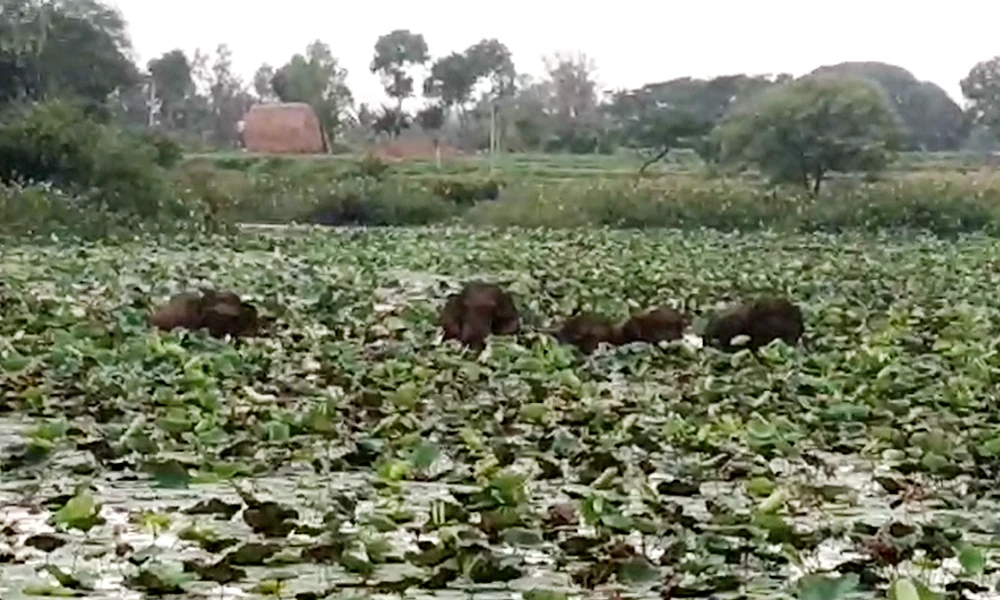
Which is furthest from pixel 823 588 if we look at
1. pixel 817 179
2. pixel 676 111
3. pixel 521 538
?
pixel 676 111

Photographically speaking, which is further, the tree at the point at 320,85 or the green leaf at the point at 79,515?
the tree at the point at 320,85

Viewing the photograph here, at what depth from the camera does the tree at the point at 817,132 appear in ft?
90.7

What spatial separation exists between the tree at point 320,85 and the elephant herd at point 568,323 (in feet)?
113

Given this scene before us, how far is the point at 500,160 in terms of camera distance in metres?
36.6

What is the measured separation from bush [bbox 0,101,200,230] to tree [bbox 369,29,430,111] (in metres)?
25.3

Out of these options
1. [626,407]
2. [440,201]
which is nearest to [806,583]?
[626,407]

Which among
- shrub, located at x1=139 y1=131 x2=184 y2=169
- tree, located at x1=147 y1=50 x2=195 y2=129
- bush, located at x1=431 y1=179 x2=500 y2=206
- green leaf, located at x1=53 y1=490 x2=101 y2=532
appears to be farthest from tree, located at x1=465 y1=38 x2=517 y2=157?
green leaf, located at x1=53 y1=490 x2=101 y2=532

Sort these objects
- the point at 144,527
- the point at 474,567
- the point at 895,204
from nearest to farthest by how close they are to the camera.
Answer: the point at 474,567, the point at 144,527, the point at 895,204

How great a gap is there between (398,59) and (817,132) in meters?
19.1

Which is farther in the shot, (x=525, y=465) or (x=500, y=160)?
(x=500, y=160)

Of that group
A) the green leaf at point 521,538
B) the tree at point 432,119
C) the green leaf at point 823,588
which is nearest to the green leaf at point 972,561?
the green leaf at point 823,588

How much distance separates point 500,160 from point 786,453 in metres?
31.6

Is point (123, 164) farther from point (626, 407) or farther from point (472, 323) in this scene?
point (626, 407)

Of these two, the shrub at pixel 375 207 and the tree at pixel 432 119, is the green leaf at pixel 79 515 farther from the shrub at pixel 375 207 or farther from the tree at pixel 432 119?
the tree at pixel 432 119
